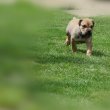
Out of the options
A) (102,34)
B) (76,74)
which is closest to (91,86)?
(76,74)

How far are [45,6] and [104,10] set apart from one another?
24.5 m

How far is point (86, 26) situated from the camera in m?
14.2

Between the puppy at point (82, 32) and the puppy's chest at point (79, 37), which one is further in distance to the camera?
the puppy's chest at point (79, 37)

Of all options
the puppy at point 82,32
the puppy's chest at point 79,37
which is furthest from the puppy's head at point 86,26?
the puppy's chest at point 79,37

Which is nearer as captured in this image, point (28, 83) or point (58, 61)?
point (28, 83)

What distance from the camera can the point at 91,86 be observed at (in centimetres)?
1004

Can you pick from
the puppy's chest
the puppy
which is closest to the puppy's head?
the puppy

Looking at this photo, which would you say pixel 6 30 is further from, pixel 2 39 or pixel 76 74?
pixel 76 74

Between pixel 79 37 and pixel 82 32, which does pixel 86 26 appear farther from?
pixel 79 37

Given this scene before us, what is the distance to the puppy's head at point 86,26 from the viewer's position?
46.3 ft

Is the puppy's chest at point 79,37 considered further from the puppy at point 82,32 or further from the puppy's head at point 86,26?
the puppy's head at point 86,26

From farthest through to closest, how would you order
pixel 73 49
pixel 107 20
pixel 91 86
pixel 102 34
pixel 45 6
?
pixel 107 20 → pixel 102 34 → pixel 73 49 → pixel 91 86 → pixel 45 6

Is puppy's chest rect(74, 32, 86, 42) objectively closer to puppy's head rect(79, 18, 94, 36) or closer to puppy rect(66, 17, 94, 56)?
puppy rect(66, 17, 94, 56)

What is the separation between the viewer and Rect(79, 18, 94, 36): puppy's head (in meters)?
14.1
